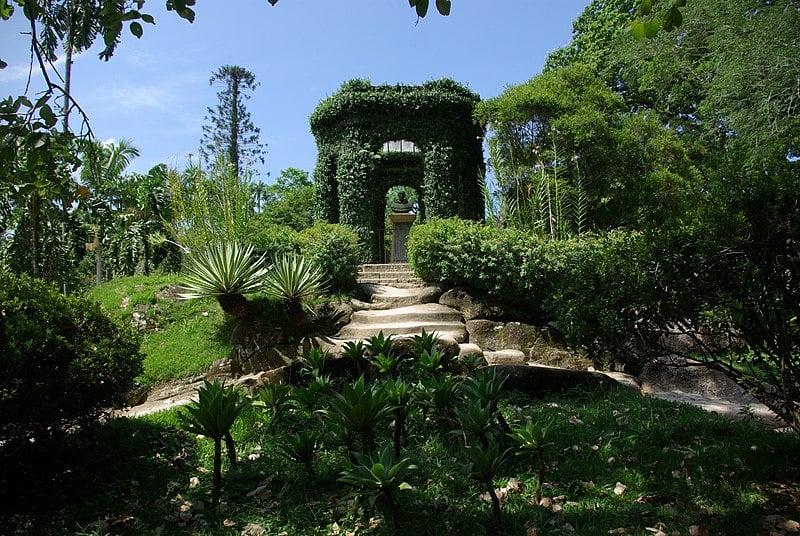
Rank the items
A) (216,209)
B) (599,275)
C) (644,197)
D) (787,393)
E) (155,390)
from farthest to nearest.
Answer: (644,197) < (216,209) < (155,390) < (599,275) < (787,393)

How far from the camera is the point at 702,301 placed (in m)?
3.35

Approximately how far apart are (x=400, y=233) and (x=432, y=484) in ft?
46.0

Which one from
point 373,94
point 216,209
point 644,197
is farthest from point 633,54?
point 216,209

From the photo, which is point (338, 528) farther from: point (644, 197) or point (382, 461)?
point (644, 197)

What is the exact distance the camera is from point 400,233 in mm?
16891

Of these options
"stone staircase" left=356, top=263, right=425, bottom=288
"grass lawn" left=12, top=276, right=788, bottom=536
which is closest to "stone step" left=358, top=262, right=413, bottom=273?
"stone staircase" left=356, top=263, right=425, bottom=288

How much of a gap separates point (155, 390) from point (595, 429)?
616cm

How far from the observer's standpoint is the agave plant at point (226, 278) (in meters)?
7.27

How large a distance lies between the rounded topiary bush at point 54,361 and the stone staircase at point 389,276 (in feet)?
24.2

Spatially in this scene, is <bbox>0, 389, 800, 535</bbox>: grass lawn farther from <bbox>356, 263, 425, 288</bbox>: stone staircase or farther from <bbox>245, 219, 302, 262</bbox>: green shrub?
<bbox>356, 263, 425, 288</bbox>: stone staircase

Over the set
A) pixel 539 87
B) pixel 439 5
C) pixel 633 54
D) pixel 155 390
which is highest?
pixel 633 54

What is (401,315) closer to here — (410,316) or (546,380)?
(410,316)

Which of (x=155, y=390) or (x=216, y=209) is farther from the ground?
(x=216, y=209)

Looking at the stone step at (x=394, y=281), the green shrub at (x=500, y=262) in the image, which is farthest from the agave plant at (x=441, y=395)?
the stone step at (x=394, y=281)
